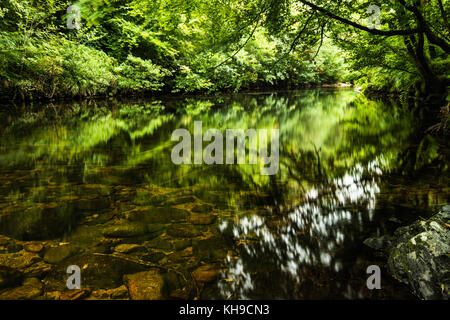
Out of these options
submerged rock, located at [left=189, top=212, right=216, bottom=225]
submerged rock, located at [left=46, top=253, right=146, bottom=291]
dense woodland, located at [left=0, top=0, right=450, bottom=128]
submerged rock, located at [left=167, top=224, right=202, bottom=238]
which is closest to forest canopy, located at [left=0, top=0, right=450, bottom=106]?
dense woodland, located at [left=0, top=0, right=450, bottom=128]

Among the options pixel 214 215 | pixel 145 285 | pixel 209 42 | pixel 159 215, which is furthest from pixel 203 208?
pixel 209 42

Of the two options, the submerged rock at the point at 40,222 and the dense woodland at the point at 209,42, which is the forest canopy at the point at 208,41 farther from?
the submerged rock at the point at 40,222

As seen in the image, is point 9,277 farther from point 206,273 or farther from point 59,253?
point 206,273

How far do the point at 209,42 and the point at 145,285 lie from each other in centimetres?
585

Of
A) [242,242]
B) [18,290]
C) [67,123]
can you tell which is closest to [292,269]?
[242,242]

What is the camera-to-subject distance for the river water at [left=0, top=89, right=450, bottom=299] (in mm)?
1914

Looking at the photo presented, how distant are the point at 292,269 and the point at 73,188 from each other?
297 cm

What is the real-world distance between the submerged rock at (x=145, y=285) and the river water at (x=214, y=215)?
0.16 feet

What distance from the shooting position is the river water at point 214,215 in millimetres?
1914

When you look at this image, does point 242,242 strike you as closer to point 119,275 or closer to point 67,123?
point 119,275

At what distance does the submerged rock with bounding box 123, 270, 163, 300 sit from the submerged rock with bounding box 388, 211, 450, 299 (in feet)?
5.54

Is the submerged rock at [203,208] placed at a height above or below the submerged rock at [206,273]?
above

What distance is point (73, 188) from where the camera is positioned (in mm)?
3502

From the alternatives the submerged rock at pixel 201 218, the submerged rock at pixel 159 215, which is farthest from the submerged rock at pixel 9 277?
the submerged rock at pixel 201 218
